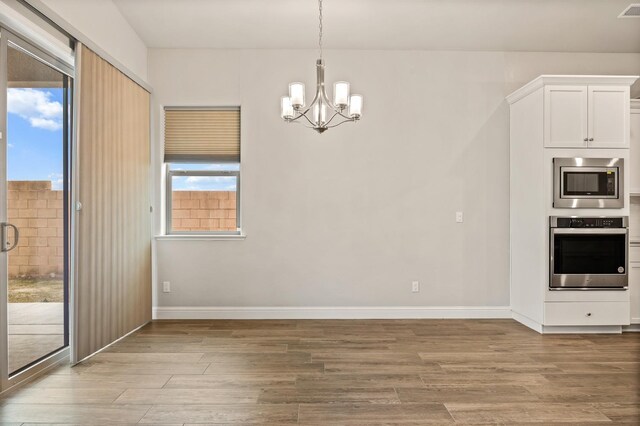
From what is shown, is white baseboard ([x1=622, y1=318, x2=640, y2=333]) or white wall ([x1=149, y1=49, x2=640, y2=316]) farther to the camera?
white wall ([x1=149, y1=49, x2=640, y2=316])

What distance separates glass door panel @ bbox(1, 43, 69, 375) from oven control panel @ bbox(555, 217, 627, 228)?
426 centimetres

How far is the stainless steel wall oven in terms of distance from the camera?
3895mm

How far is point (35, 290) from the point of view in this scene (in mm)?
2930

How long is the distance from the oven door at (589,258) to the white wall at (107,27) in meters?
4.32

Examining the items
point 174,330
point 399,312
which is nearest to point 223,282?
point 174,330

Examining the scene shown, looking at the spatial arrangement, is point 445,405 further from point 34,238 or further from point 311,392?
point 34,238

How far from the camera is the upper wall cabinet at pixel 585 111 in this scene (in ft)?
12.8

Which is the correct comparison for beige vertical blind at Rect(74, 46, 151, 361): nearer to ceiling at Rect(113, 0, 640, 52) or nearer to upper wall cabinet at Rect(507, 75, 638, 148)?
ceiling at Rect(113, 0, 640, 52)

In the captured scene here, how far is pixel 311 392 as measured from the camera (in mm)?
2646

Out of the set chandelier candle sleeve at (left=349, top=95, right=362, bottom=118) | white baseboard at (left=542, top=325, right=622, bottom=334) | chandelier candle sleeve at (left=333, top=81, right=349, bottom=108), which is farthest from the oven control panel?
chandelier candle sleeve at (left=333, top=81, right=349, bottom=108)

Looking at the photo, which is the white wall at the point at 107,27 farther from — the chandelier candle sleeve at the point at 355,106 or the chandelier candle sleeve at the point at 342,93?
the chandelier candle sleeve at the point at 355,106

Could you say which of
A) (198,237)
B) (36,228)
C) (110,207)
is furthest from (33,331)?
(198,237)

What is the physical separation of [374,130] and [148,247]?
8.87ft

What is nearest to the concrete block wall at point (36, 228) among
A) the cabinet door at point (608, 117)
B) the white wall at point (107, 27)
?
A: the white wall at point (107, 27)
